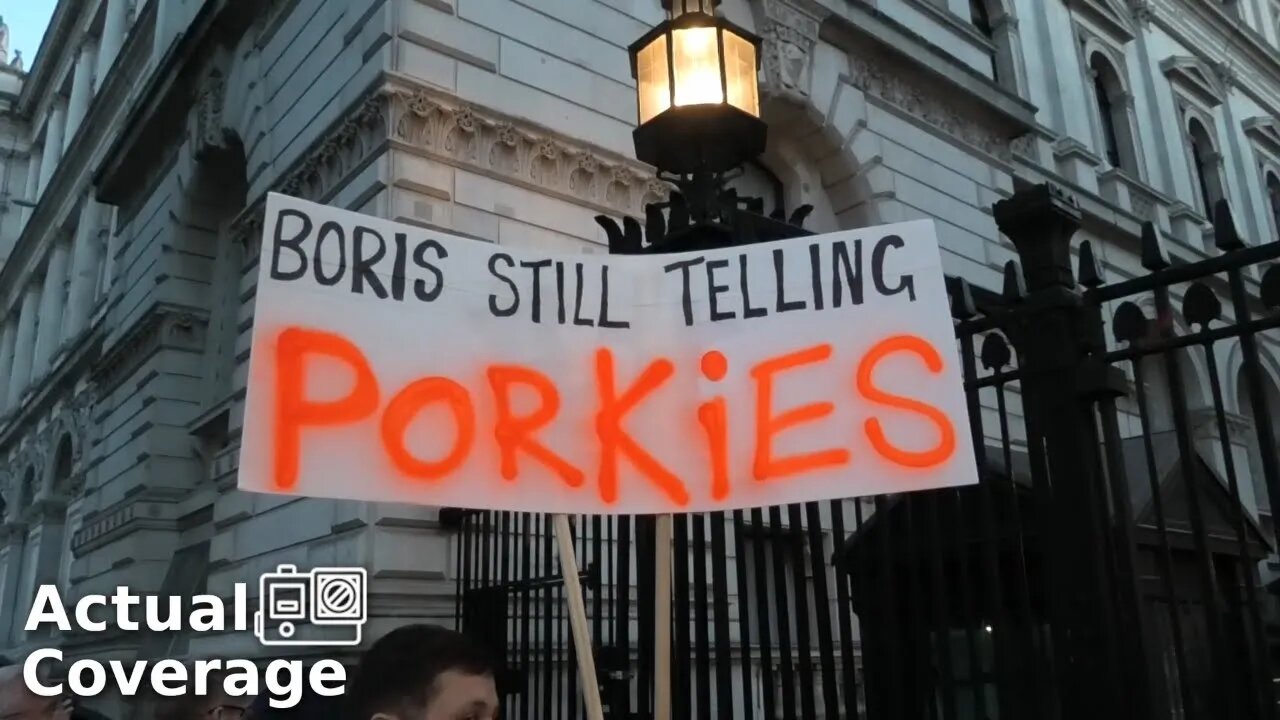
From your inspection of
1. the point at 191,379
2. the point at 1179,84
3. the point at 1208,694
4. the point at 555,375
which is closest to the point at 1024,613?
the point at 555,375

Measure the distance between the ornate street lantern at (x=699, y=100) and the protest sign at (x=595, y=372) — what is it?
1.80 feet

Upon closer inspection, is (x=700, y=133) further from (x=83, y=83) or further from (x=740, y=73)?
(x=83, y=83)

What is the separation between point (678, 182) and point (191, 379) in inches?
445

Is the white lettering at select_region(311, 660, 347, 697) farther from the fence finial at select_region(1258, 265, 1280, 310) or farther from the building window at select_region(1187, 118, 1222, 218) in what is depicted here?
the building window at select_region(1187, 118, 1222, 218)

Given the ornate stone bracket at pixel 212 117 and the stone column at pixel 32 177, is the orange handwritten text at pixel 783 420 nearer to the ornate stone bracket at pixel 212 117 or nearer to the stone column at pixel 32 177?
the ornate stone bracket at pixel 212 117

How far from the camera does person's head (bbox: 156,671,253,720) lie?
13.6 feet

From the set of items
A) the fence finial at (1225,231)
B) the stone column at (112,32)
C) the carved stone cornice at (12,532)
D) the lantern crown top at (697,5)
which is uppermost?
the stone column at (112,32)

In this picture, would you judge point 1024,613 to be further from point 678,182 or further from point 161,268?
point 161,268

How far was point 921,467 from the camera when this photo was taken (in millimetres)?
2611

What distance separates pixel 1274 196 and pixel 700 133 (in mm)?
26803

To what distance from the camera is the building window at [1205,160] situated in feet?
71.7

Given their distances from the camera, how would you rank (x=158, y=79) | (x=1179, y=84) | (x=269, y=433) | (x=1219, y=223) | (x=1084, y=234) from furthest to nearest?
(x=1179, y=84) < (x=1084, y=234) < (x=158, y=79) < (x=269, y=433) < (x=1219, y=223)

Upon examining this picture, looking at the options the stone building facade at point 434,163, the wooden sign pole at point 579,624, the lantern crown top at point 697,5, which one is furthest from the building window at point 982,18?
the wooden sign pole at point 579,624

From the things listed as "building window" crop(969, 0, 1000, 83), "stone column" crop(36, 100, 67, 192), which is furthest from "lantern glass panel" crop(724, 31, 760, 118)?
"stone column" crop(36, 100, 67, 192)
